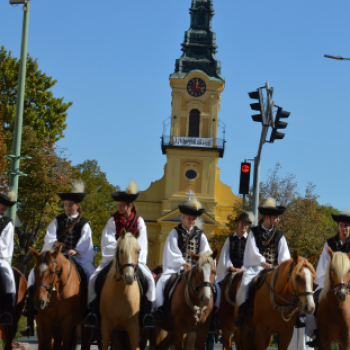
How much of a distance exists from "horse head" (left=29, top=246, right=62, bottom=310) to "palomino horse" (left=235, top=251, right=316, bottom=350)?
11.8 feet

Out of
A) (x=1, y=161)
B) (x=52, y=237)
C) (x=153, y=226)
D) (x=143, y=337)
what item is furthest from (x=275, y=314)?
(x=153, y=226)

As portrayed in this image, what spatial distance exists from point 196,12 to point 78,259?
57.5m

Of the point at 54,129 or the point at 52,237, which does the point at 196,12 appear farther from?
the point at 52,237

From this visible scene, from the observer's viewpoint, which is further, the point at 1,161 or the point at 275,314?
the point at 1,161

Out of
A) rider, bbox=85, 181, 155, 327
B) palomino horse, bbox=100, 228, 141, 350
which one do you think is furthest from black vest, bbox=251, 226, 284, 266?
palomino horse, bbox=100, 228, 141, 350

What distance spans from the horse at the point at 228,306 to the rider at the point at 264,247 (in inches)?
34.6

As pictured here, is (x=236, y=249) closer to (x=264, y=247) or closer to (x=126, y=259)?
(x=264, y=247)

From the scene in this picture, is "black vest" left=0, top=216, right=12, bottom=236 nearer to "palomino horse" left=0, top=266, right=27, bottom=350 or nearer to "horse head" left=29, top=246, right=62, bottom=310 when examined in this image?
"palomino horse" left=0, top=266, right=27, bottom=350

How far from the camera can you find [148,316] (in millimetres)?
11445

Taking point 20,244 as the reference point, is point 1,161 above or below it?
above

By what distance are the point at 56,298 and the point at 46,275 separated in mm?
587

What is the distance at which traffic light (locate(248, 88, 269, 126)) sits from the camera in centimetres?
1805

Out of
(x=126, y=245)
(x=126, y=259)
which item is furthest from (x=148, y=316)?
(x=126, y=245)

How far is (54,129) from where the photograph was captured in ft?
118
